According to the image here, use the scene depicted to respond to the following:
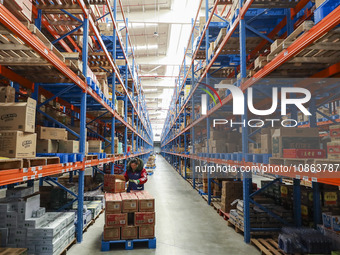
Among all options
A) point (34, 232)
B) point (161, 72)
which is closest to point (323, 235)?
point (34, 232)

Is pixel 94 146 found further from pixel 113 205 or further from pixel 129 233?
pixel 129 233

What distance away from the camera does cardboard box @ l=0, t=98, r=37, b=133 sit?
307 centimetres

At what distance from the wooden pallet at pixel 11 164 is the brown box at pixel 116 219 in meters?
2.05

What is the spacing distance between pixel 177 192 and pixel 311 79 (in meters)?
6.87

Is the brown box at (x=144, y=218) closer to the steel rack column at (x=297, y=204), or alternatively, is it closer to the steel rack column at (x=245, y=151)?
the steel rack column at (x=245, y=151)

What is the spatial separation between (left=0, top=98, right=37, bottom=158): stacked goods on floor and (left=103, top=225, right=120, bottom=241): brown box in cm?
193

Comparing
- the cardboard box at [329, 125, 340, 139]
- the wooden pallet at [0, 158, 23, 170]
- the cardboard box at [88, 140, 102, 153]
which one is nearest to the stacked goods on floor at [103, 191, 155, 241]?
the wooden pallet at [0, 158, 23, 170]

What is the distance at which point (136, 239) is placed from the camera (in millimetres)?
4367

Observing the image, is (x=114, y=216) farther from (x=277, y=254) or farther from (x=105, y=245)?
(x=277, y=254)

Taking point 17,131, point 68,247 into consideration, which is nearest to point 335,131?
point 17,131

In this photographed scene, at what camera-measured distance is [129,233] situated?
4371 millimetres

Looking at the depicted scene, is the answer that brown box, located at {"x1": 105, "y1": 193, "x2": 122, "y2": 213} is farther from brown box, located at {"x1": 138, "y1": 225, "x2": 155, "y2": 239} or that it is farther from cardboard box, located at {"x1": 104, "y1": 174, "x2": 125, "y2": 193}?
cardboard box, located at {"x1": 104, "y1": 174, "x2": 125, "y2": 193}

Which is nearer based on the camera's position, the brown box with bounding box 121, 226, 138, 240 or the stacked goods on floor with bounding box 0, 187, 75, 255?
Answer: the stacked goods on floor with bounding box 0, 187, 75, 255

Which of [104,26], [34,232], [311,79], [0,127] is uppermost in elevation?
[104,26]
